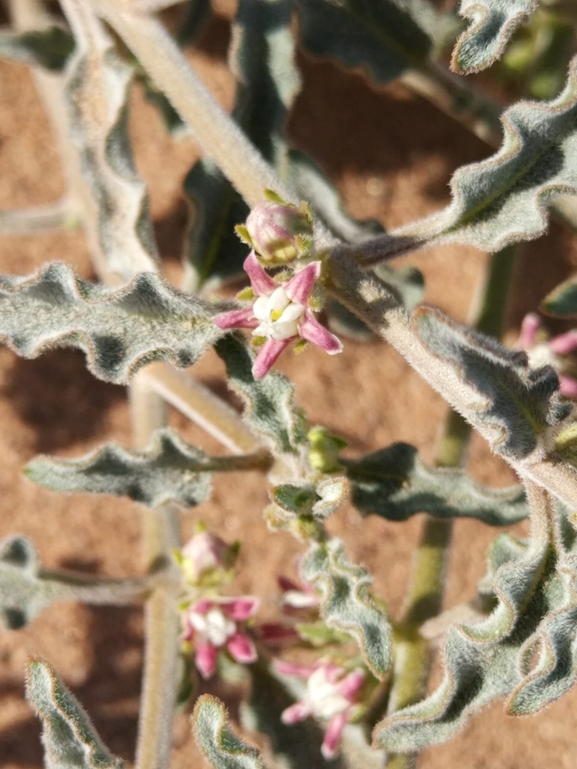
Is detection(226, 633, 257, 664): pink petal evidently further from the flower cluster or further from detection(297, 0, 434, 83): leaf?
detection(297, 0, 434, 83): leaf

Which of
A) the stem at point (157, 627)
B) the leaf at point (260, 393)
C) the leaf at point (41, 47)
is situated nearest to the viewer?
the leaf at point (260, 393)

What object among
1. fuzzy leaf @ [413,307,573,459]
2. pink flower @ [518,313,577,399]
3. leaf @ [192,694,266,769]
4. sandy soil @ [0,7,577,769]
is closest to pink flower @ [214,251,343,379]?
fuzzy leaf @ [413,307,573,459]

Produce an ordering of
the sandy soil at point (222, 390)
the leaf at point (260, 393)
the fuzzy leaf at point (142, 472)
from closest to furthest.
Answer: the leaf at point (260, 393) → the fuzzy leaf at point (142, 472) → the sandy soil at point (222, 390)


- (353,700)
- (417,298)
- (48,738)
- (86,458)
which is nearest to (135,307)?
(86,458)

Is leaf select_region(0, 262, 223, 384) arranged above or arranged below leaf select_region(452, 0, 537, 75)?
below

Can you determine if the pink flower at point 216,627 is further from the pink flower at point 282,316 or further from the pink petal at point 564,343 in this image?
the pink petal at point 564,343

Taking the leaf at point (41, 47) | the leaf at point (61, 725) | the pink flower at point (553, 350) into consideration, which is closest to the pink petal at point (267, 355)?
the leaf at point (61, 725)

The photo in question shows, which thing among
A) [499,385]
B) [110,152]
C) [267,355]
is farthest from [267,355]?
[110,152]
